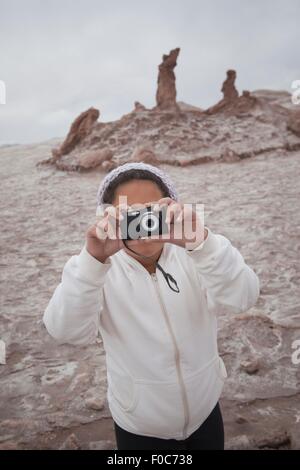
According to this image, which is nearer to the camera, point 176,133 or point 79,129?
point 176,133

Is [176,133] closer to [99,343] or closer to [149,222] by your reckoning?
[99,343]

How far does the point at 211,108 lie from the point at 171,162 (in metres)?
5.22

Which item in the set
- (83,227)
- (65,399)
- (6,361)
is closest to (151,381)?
(65,399)

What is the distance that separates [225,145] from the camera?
11.7m

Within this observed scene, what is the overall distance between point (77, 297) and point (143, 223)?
1.10 ft

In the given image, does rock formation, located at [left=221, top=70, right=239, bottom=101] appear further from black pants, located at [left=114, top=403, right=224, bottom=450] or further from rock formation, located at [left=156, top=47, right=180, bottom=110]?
black pants, located at [left=114, top=403, right=224, bottom=450]

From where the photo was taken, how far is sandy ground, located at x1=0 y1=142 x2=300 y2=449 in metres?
2.30

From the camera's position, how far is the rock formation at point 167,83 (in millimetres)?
14430

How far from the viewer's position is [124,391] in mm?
1451

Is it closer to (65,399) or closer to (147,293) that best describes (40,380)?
(65,399)

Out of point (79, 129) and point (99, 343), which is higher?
point (79, 129)

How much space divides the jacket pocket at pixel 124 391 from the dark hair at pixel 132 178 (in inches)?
27.3

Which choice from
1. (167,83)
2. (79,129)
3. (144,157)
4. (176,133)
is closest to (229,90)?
(167,83)

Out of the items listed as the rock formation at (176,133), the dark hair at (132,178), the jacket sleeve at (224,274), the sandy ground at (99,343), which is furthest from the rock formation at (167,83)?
the jacket sleeve at (224,274)
